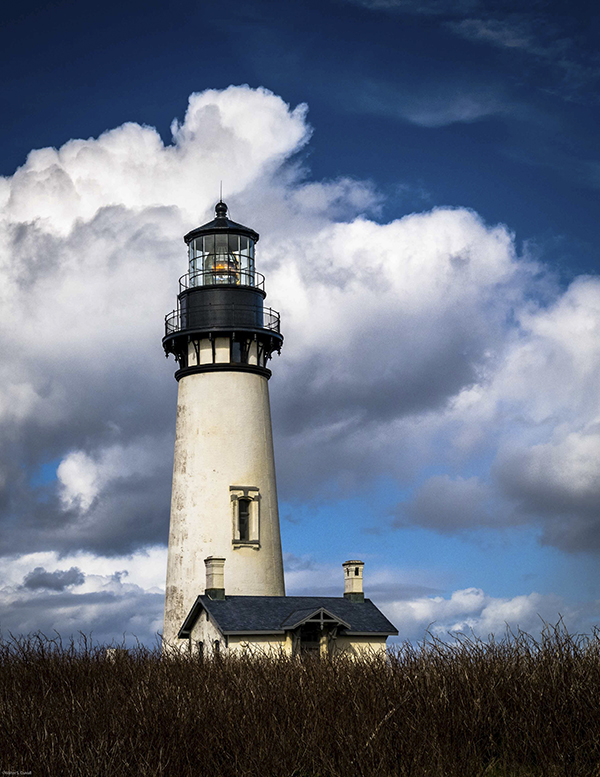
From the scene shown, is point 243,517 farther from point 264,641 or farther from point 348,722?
point 348,722

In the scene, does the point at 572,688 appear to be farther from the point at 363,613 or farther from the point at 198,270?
the point at 198,270

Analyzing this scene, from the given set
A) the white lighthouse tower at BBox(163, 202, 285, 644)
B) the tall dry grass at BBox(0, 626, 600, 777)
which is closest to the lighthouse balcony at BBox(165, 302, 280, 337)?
the white lighthouse tower at BBox(163, 202, 285, 644)

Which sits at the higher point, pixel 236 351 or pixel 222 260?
pixel 222 260

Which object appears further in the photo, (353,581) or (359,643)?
(353,581)

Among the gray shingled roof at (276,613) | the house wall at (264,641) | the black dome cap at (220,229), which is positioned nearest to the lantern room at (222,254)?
the black dome cap at (220,229)

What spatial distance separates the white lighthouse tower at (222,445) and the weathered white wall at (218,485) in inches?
1.1

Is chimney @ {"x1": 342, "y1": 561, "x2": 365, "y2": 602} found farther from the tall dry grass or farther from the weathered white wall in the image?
the tall dry grass

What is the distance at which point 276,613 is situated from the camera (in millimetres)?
26969

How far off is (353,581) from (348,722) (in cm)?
1611

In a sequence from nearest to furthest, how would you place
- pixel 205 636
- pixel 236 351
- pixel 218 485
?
pixel 205 636 < pixel 218 485 < pixel 236 351

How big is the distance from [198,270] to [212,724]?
19891mm

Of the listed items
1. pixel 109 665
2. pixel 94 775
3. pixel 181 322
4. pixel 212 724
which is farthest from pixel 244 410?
pixel 94 775

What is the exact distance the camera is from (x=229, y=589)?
92.7 feet

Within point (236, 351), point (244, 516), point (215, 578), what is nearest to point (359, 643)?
point (215, 578)
